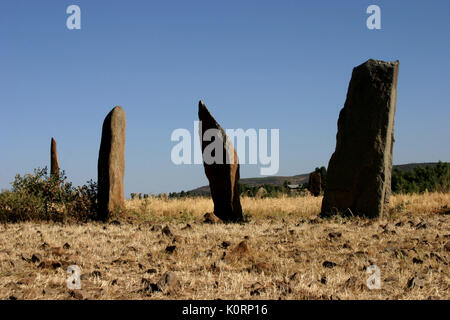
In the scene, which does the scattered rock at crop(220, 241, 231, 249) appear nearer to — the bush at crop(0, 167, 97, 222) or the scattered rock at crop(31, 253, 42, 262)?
the scattered rock at crop(31, 253, 42, 262)

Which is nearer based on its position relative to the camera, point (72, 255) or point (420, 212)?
point (72, 255)

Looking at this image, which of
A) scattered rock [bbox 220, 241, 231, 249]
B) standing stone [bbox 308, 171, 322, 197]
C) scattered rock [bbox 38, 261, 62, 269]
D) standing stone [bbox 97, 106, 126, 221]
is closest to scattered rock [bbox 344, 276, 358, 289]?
scattered rock [bbox 220, 241, 231, 249]

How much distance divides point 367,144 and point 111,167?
5611mm

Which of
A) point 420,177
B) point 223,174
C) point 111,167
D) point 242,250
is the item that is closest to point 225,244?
point 242,250

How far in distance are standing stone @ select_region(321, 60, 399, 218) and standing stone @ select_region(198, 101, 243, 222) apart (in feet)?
7.07

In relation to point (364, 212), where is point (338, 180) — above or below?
above

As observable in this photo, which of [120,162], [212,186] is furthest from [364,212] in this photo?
[120,162]

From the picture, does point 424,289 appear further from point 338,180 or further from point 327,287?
point 338,180

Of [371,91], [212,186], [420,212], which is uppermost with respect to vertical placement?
[371,91]

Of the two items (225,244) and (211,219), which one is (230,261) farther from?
(211,219)

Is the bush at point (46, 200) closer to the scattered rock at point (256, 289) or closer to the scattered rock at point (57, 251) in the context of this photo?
the scattered rock at point (57, 251)
